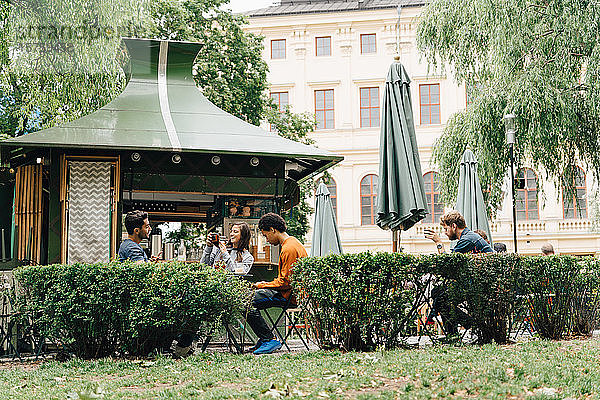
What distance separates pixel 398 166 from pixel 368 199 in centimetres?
2873

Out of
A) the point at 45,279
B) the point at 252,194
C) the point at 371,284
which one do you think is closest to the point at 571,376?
the point at 371,284

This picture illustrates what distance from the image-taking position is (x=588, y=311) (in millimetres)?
9188

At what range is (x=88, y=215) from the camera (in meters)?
11.2

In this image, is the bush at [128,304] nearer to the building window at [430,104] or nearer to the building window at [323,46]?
the building window at [430,104]

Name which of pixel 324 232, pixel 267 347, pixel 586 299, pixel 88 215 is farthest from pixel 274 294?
pixel 324 232

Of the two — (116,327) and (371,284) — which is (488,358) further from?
(116,327)

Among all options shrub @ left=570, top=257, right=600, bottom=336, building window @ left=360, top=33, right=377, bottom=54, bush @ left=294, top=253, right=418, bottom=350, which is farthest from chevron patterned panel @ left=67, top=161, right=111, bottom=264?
building window @ left=360, top=33, right=377, bottom=54

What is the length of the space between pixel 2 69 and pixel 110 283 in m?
8.70

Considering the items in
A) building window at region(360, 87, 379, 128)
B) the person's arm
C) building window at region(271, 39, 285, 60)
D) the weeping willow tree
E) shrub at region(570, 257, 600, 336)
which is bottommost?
shrub at region(570, 257, 600, 336)

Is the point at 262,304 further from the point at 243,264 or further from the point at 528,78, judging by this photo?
the point at 528,78

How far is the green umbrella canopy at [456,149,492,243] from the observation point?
15.1 m

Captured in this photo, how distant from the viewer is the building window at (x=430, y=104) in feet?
128

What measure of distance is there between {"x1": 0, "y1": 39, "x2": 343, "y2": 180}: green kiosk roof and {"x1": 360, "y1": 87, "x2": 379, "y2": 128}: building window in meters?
26.0

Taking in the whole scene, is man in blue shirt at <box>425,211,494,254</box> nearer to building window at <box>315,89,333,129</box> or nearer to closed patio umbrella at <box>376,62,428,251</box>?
closed patio umbrella at <box>376,62,428,251</box>
